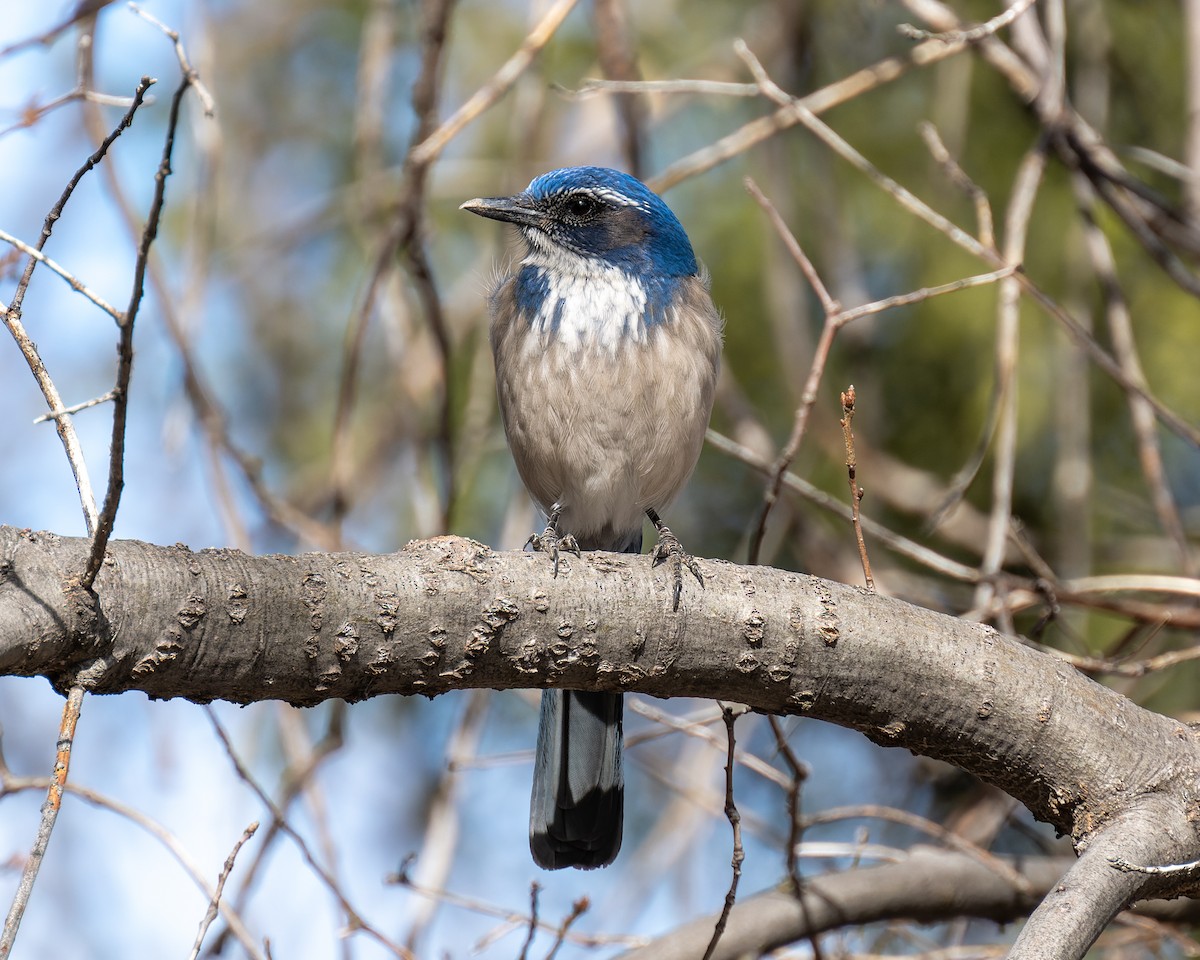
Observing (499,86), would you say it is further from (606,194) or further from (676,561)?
(676,561)

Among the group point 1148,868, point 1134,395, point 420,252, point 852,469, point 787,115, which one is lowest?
point 1148,868

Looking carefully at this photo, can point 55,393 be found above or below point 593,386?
below

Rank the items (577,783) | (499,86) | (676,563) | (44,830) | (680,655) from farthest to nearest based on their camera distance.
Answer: (499,86) < (577,783) < (676,563) < (680,655) < (44,830)

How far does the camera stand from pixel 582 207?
4.34 metres

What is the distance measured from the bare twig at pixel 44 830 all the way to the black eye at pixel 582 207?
9.12 feet

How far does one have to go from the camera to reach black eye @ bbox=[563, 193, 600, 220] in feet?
14.2

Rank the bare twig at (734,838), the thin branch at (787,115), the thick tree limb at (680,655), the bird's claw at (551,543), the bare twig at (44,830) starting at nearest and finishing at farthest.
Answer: the bare twig at (44,830) → the thick tree limb at (680,655) → the bare twig at (734,838) → the bird's claw at (551,543) → the thin branch at (787,115)

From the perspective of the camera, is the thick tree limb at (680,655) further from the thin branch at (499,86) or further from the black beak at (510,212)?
the black beak at (510,212)

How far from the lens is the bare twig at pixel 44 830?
1582mm

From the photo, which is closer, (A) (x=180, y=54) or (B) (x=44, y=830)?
(B) (x=44, y=830)

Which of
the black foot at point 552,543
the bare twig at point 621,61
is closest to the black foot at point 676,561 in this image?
the black foot at point 552,543

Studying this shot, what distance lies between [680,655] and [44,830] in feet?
4.08

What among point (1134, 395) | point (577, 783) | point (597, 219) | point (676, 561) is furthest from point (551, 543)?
point (1134, 395)

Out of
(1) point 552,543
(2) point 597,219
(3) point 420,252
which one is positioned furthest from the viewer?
(2) point 597,219
